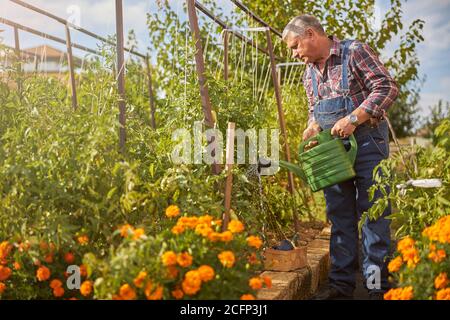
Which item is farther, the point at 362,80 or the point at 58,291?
the point at 362,80

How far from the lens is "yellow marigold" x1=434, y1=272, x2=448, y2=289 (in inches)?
76.5

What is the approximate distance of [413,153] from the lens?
2.71m

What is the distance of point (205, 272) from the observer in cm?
181

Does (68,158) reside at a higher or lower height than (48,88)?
lower

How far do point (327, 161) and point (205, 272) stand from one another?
1.12 meters

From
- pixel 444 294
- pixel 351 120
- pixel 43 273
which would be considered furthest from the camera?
pixel 351 120

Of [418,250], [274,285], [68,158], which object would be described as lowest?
[274,285]

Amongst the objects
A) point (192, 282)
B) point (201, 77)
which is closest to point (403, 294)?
Result: point (192, 282)

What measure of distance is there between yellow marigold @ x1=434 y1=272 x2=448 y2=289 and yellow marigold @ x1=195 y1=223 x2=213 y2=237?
77 centimetres

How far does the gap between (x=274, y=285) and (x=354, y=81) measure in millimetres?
1044

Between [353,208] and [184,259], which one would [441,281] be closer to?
[184,259]

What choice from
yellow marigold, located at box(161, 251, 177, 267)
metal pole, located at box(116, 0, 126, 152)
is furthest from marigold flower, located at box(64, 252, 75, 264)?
metal pole, located at box(116, 0, 126, 152)

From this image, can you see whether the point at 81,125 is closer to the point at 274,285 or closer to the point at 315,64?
the point at 274,285
